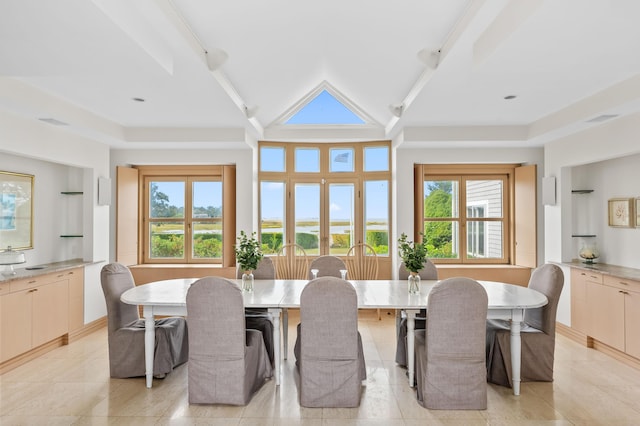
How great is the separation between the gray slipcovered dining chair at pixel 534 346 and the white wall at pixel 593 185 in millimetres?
1655

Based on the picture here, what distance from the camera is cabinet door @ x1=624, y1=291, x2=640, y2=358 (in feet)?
12.2

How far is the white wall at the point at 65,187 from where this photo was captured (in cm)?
438

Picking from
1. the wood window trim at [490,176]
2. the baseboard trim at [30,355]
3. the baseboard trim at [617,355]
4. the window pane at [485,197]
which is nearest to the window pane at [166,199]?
the baseboard trim at [30,355]

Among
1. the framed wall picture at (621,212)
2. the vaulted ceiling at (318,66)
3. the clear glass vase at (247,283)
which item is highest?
the vaulted ceiling at (318,66)

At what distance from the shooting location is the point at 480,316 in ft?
9.27

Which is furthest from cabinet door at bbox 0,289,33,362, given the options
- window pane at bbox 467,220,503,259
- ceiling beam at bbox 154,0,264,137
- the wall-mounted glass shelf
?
the wall-mounted glass shelf

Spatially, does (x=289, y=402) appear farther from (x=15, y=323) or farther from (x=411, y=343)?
(x=15, y=323)

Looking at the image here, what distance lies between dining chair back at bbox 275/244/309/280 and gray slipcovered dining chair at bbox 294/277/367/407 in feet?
9.34

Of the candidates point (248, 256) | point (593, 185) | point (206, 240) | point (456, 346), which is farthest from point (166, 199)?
point (593, 185)

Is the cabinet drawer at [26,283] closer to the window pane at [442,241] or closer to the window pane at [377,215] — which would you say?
the window pane at [377,215]

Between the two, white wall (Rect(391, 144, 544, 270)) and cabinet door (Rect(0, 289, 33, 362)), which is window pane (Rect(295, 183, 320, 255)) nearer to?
white wall (Rect(391, 144, 544, 270))

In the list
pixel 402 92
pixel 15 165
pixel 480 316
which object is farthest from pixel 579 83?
pixel 15 165

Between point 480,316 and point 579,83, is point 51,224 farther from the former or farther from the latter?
point 579,83

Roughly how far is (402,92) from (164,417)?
3.76m
